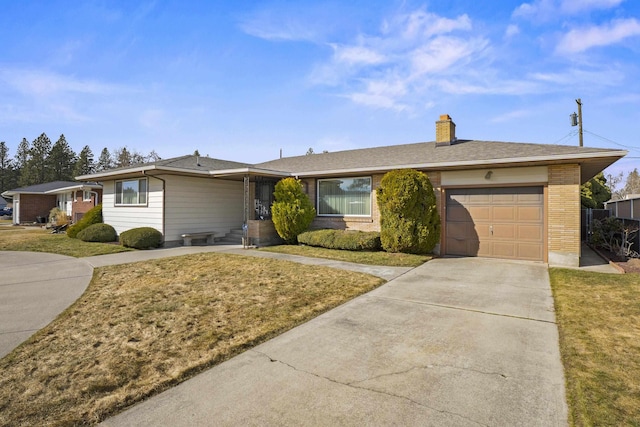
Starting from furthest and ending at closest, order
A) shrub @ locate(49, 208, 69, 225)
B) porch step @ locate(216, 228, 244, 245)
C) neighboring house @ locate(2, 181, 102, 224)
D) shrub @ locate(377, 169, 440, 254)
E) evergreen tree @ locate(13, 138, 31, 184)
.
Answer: evergreen tree @ locate(13, 138, 31, 184) < neighboring house @ locate(2, 181, 102, 224) < shrub @ locate(49, 208, 69, 225) < porch step @ locate(216, 228, 244, 245) < shrub @ locate(377, 169, 440, 254)

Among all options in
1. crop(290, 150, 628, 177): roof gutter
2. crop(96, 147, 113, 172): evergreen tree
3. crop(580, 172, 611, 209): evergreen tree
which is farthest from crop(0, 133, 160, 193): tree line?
crop(580, 172, 611, 209): evergreen tree

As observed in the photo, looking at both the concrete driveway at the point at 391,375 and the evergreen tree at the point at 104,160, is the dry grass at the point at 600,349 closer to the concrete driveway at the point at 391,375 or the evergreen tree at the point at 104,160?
the concrete driveway at the point at 391,375

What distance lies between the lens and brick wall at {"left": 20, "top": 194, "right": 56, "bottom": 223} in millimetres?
27375

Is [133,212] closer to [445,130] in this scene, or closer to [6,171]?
[445,130]

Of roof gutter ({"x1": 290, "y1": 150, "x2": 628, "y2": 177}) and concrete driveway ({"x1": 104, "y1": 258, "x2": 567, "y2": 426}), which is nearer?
concrete driveway ({"x1": 104, "y1": 258, "x2": 567, "y2": 426})

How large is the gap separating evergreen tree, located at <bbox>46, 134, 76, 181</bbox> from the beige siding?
150ft

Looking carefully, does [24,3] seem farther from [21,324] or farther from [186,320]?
[186,320]

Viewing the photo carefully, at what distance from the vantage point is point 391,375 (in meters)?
3.00

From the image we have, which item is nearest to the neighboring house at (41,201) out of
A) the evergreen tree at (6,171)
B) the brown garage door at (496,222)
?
the brown garage door at (496,222)

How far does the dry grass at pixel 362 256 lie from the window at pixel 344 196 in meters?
1.97

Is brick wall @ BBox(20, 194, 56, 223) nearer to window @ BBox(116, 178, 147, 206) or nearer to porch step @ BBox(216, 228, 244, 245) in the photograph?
window @ BBox(116, 178, 147, 206)

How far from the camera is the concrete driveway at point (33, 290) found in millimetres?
4234

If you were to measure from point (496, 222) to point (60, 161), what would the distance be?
61770 millimetres

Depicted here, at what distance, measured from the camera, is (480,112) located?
12500mm
